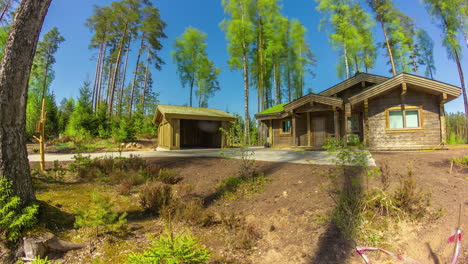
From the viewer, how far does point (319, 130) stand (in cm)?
1258

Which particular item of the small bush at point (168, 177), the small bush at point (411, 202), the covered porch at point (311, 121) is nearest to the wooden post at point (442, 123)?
the covered porch at point (311, 121)

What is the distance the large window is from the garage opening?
12.1 meters

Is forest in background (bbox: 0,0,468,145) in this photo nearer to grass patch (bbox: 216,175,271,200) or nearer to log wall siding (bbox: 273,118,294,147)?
log wall siding (bbox: 273,118,294,147)

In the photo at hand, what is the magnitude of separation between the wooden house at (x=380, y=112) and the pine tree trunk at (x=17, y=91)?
1157 cm

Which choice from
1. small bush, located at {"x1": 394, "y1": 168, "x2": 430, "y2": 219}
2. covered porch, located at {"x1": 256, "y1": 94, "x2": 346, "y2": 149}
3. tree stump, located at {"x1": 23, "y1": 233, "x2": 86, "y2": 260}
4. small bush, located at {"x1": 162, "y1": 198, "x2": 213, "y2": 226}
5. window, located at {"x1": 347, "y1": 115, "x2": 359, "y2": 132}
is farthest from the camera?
window, located at {"x1": 347, "y1": 115, "x2": 359, "y2": 132}

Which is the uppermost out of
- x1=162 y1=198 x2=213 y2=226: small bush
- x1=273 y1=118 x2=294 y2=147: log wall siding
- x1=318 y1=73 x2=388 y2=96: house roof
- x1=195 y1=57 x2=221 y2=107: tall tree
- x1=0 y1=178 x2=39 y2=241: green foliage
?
x1=195 y1=57 x2=221 y2=107: tall tree

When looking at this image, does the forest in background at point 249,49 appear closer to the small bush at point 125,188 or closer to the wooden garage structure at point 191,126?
the wooden garage structure at point 191,126

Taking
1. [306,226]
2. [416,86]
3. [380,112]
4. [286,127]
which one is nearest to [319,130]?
[286,127]

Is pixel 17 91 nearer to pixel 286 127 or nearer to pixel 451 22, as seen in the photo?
pixel 286 127

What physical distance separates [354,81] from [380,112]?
8.51 ft

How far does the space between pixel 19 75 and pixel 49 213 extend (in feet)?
6.55

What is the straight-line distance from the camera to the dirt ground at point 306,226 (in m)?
2.44

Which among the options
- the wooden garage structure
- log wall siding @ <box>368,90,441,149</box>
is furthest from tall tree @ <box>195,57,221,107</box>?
log wall siding @ <box>368,90,441,149</box>

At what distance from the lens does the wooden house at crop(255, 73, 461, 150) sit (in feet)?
31.1
